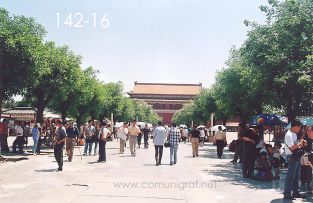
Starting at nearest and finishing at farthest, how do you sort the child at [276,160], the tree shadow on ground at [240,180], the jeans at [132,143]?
1. the tree shadow on ground at [240,180]
2. the child at [276,160]
3. the jeans at [132,143]

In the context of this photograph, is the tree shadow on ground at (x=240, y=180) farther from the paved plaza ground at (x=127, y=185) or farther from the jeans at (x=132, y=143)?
the jeans at (x=132, y=143)

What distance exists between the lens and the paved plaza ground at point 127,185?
8.85 metres

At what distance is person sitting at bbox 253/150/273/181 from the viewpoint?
12.6 metres

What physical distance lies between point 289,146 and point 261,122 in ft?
38.2

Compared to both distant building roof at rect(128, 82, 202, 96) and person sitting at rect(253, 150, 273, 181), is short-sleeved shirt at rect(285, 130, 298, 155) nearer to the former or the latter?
person sitting at rect(253, 150, 273, 181)

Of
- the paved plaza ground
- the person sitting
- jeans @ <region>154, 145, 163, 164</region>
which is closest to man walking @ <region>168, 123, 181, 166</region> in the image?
jeans @ <region>154, 145, 163, 164</region>

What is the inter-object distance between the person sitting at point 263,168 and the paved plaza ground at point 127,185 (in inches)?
14.8

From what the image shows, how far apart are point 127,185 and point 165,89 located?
382 feet

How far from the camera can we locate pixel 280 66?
16.0 meters

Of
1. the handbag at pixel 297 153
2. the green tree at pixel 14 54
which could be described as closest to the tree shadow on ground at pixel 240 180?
the handbag at pixel 297 153

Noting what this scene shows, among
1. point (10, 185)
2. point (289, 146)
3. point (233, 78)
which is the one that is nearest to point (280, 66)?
point (289, 146)

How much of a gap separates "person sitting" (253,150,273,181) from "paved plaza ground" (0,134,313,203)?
14.8 inches

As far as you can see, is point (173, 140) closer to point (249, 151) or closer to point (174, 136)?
point (174, 136)

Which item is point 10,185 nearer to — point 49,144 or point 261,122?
point 261,122
